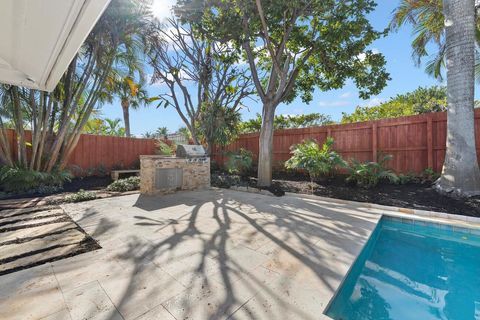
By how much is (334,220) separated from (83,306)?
3628 millimetres

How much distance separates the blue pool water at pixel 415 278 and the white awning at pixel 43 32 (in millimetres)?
2691

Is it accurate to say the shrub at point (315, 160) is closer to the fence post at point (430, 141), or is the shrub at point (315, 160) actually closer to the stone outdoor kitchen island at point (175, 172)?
the fence post at point (430, 141)

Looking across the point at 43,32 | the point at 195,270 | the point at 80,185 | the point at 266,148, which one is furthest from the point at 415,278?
the point at 80,185

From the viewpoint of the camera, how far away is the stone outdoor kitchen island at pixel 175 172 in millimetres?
5922

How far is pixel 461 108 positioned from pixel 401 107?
7.35m

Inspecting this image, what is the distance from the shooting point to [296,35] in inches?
255

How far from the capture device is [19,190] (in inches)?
225

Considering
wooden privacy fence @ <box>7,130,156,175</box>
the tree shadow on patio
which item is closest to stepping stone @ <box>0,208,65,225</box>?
the tree shadow on patio

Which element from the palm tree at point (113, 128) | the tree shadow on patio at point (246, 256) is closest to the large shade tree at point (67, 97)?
the tree shadow on patio at point (246, 256)

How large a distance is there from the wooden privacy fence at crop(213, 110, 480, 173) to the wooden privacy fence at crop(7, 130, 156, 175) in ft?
25.1

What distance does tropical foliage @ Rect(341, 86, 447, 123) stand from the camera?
801cm

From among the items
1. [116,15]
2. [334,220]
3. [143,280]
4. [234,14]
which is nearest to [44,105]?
[116,15]

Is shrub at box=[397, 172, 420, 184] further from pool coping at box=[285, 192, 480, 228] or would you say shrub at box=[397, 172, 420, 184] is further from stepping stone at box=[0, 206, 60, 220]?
stepping stone at box=[0, 206, 60, 220]

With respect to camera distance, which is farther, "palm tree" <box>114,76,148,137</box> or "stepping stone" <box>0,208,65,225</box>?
"palm tree" <box>114,76,148,137</box>
